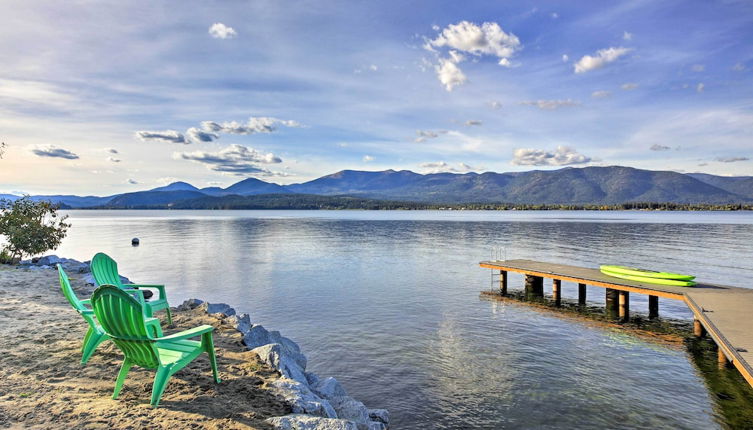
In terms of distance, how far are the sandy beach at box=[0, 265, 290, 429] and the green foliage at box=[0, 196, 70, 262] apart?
1675 centimetres

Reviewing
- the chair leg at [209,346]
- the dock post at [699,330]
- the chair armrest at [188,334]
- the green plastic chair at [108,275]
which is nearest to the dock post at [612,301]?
the dock post at [699,330]

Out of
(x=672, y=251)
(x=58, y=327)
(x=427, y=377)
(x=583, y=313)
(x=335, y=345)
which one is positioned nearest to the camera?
(x=58, y=327)

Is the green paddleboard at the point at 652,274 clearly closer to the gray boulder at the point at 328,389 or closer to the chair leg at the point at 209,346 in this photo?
the gray boulder at the point at 328,389

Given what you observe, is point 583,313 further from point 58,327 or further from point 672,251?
point 672,251

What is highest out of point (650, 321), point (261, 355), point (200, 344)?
point (200, 344)

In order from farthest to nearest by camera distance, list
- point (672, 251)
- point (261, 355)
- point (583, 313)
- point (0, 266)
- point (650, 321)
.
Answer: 1. point (672, 251)
2. point (0, 266)
3. point (583, 313)
4. point (650, 321)
5. point (261, 355)

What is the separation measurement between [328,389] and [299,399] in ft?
6.48

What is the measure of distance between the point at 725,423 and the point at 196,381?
11.1 m

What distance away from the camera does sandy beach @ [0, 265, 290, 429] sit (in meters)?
5.90

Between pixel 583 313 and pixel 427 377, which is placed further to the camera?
pixel 583 313

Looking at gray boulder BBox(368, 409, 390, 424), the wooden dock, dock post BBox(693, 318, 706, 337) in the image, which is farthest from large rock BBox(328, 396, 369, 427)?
dock post BBox(693, 318, 706, 337)

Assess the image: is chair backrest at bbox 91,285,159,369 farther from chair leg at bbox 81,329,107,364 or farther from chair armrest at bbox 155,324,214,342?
chair leg at bbox 81,329,107,364

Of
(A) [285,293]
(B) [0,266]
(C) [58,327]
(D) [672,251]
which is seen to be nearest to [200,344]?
(C) [58,327]

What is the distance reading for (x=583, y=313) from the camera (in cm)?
1900
